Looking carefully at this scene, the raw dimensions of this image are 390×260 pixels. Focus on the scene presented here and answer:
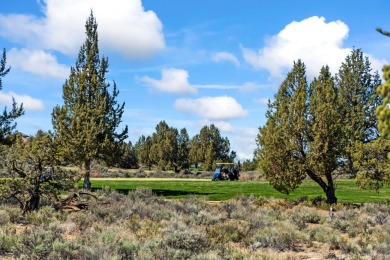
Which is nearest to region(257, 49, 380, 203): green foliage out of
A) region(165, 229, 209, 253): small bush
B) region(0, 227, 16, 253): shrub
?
region(165, 229, 209, 253): small bush

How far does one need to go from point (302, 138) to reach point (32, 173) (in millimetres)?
14404

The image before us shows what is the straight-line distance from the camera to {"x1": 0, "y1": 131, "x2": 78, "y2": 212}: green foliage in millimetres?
17188

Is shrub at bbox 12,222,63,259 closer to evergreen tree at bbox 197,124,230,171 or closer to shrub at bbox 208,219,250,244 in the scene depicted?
shrub at bbox 208,219,250,244

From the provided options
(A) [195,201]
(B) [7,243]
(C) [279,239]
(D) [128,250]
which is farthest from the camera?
(A) [195,201]

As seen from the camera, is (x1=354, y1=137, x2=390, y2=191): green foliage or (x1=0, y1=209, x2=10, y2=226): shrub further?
(x1=354, y1=137, x2=390, y2=191): green foliage

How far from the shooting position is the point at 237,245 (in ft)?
40.5

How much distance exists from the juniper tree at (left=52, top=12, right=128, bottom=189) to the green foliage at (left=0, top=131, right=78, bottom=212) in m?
12.5

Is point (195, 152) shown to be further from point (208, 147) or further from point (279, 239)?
point (279, 239)

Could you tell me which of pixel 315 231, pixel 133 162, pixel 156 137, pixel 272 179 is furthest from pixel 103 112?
pixel 133 162

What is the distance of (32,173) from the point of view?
1752 centimetres

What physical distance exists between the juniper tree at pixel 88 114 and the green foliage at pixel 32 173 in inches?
491

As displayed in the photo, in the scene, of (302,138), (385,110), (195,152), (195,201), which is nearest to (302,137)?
(302,138)

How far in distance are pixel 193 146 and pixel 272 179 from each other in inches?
2784

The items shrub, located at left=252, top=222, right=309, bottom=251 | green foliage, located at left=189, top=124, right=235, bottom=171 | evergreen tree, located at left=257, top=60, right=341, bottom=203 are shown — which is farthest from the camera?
green foliage, located at left=189, top=124, right=235, bottom=171
